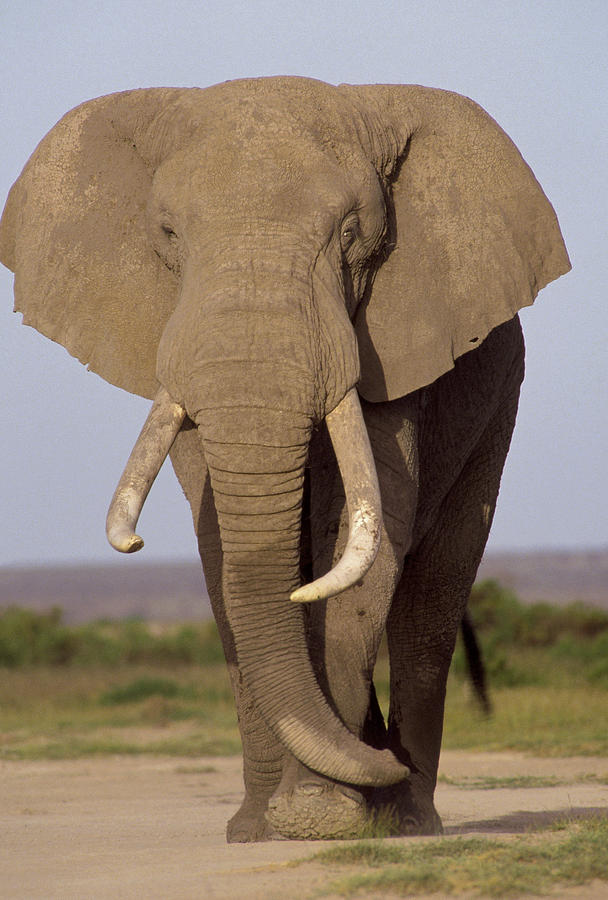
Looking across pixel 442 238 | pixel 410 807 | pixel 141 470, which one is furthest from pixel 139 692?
pixel 141 470

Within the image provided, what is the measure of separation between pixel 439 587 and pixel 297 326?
281cm

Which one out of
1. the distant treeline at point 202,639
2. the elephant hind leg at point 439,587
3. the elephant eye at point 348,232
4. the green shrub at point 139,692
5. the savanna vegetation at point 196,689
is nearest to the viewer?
the elephant eye at point 348,232

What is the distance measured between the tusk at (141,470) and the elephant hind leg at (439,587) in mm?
2471

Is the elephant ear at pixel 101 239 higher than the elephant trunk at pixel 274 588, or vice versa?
the elephant ear at pixel 101 239

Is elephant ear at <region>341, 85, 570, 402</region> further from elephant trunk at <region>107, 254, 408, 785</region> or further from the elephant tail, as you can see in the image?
the elephant tail

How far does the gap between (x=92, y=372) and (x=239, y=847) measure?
1.96m

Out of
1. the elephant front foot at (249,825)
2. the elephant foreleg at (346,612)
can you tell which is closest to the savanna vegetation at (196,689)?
the elephant front foot at (249,825)

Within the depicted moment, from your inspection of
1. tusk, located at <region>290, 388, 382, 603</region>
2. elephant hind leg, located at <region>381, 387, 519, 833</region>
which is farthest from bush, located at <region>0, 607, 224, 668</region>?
tusk, located at <region>290, 388, 382, 603</region>

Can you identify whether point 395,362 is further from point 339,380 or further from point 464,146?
point 464,146

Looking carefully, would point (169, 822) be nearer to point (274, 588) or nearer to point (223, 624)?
point (223, 624)

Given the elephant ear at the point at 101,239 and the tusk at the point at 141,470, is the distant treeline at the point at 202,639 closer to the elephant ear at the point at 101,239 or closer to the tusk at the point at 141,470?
the elephant ear at the point at 101,239

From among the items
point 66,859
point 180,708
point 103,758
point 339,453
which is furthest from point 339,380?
point 180,708

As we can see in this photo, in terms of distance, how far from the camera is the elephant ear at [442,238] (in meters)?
5.56

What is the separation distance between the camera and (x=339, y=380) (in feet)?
16.4
